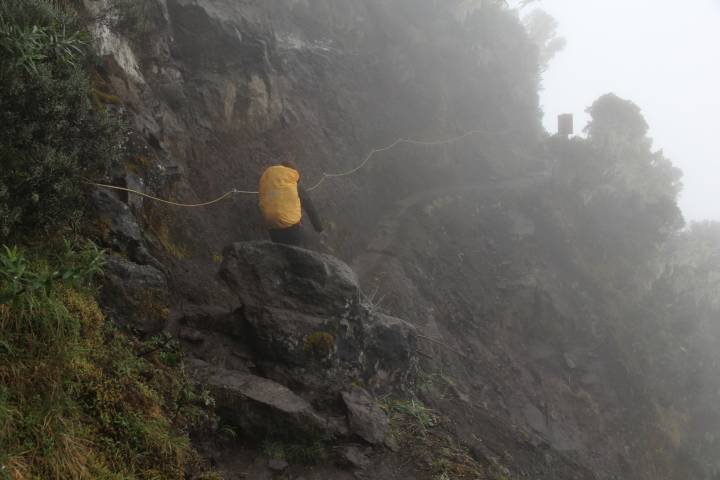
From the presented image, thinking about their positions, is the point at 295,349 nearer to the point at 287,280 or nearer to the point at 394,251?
the point at 287,280

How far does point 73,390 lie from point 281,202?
18.7 ft

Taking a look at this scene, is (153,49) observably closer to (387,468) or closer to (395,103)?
(387,468)

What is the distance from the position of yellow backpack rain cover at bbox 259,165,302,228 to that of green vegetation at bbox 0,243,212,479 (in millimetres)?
4404

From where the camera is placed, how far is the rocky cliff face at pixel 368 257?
7465 millimetres

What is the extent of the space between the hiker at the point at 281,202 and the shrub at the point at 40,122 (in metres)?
3.75

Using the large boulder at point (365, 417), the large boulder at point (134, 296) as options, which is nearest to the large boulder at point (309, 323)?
the large boulder at point (365, 417)

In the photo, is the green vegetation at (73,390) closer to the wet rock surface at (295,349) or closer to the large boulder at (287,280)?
the wet rock surface at (295,349)

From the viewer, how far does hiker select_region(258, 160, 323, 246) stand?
985 cm

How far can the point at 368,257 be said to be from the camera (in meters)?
15.7

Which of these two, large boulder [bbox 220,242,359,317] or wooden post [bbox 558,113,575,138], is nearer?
large boulder [bbox 220,242,359,317]

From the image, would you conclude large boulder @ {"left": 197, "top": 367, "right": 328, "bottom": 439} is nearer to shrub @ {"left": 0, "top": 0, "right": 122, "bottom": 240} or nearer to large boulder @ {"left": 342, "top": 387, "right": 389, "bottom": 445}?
large boulder @ {"left": 342, "top": 387, "right": 389, "bottom": 445}

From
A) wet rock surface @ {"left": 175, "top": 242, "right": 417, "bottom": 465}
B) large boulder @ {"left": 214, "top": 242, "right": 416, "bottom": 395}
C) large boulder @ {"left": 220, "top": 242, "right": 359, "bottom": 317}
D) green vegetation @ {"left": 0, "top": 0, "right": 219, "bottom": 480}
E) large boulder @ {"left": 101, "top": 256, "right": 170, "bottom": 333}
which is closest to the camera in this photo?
green vegetation @ {"left": 0, "top": 0, "right": 219, "bottom": 480}

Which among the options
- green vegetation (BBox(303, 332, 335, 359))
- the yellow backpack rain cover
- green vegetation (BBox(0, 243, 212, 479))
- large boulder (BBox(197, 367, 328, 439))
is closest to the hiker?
the yellow backpack rain cover

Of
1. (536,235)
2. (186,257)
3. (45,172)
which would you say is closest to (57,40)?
(45,172)
